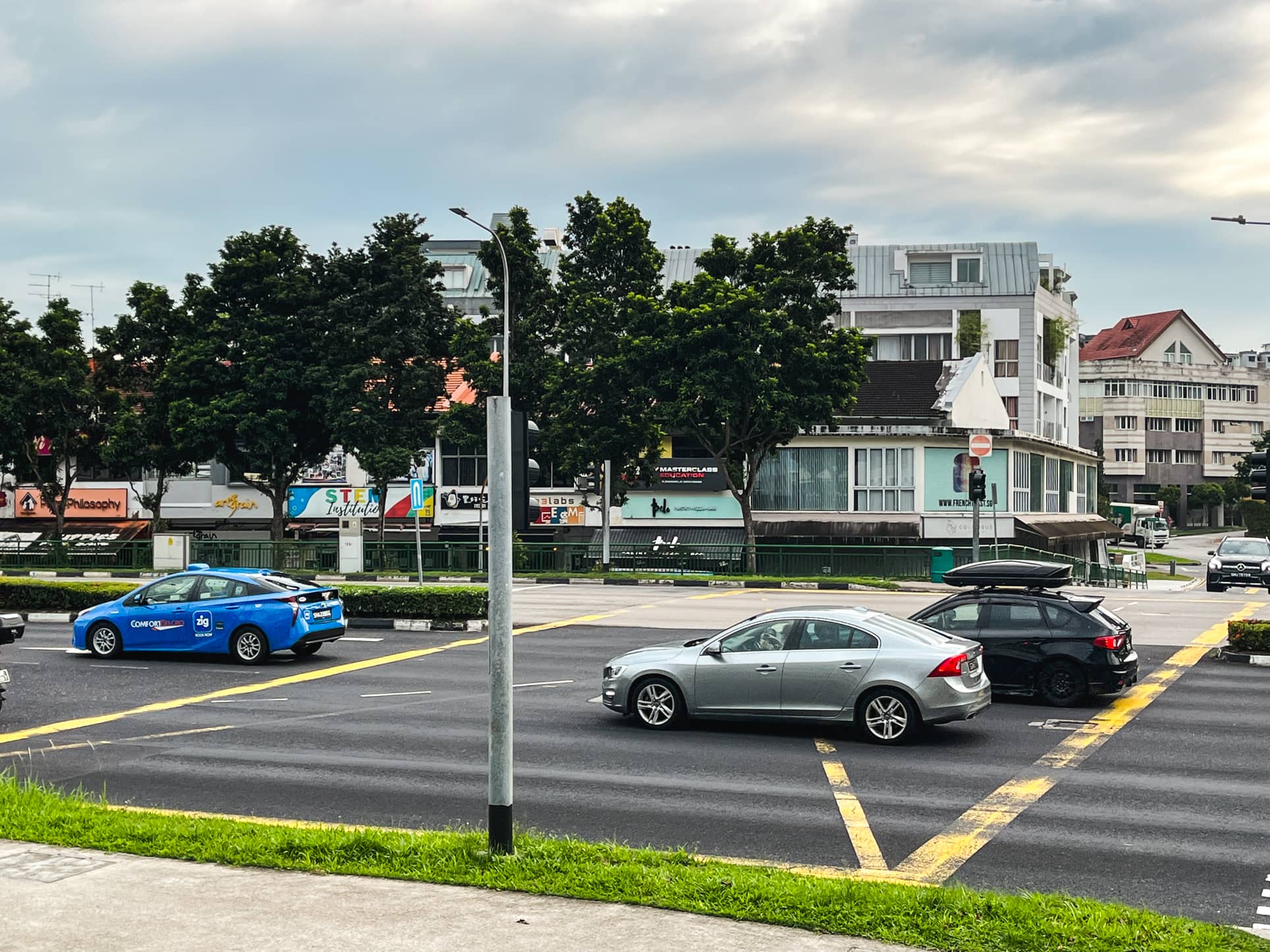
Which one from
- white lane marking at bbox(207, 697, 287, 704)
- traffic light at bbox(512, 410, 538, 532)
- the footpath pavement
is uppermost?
traffic light at bbox(512, 410, 538, 532)

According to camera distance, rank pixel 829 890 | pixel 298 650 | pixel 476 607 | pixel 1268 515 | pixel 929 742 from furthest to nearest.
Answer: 1. pixel 1268 515
2. pixel 476 607
3. pixel 298 650
4. pixel 929 742
5. pixel 829 890

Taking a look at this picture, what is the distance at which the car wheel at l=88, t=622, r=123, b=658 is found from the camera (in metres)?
22.4

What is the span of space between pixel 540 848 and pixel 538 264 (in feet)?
148

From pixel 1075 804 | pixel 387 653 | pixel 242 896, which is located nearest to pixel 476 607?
pixel 387 653

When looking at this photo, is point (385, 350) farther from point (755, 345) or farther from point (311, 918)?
point (311, 918)

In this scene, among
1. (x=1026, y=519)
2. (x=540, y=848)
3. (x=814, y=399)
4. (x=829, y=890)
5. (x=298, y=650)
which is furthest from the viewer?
(x=1026, y=519)

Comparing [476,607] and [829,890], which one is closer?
[829,890]

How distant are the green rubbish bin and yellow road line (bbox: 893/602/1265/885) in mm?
23518

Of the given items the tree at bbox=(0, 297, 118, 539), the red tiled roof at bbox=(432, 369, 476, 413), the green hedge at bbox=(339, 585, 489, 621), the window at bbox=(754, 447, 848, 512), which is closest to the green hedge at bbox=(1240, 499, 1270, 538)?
the window at bbox=(754, 447, 848, 512)

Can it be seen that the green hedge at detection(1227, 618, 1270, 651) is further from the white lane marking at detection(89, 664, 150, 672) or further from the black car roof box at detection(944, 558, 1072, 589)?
the white lane marking at detection(89, 664, 150, 672)

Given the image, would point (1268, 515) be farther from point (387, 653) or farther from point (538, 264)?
point (387, 653)

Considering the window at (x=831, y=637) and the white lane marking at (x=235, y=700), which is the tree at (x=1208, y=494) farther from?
the white lane marking at (x=235, y=700)

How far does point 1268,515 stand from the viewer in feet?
300

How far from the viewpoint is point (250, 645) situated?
71.4 feet
